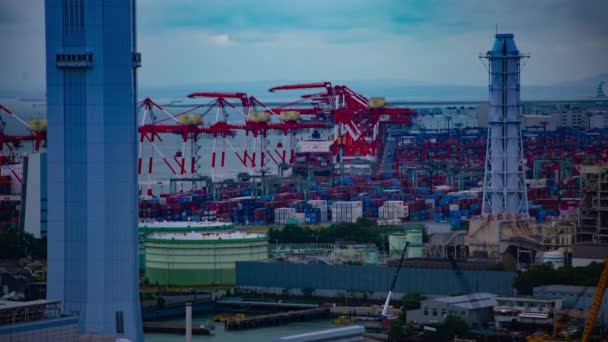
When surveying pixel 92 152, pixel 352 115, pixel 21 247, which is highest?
pixel 352 115

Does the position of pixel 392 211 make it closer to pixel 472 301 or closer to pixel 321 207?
pixel 321 207

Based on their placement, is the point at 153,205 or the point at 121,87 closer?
the point at 121,87

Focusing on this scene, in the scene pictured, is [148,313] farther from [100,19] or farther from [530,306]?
[100,19]

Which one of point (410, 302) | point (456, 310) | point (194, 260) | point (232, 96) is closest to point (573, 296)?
point (456, 310)

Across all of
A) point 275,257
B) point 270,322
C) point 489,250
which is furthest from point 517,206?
point 270,322

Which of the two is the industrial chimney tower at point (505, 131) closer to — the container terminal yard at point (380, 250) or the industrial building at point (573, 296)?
the container terminal yard at point (380, 250)

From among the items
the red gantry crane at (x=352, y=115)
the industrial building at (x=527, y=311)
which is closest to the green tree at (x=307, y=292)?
the industrial building at (x=527, y=311)
